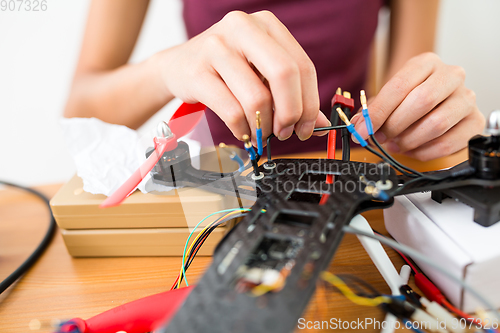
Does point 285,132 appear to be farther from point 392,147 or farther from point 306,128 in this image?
point 392,147

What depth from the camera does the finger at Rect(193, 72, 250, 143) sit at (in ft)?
1.40

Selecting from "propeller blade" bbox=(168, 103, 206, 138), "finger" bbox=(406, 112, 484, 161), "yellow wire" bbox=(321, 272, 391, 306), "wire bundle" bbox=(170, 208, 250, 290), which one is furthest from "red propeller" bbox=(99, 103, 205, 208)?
"finger" bbox=(406, 112, 484, 161)

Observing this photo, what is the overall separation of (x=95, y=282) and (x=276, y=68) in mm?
360

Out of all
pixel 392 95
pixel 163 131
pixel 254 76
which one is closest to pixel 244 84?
pixel 254 76

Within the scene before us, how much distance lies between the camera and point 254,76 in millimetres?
416

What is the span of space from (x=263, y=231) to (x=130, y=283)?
0.75 ft

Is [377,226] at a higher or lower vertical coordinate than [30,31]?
lower

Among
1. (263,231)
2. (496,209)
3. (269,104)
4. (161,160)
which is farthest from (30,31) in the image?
(496,209)

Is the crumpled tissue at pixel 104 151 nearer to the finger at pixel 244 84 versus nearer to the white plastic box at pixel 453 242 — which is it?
the finger at pixel 244 84

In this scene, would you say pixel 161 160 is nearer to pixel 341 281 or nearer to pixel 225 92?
pixel 225 92

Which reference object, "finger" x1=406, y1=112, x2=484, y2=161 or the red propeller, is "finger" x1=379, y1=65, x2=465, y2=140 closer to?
"finger" x1=406, y1=112, x2=484, y2=161

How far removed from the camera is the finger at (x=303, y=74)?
1.37ft

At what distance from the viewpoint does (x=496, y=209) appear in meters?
0.32

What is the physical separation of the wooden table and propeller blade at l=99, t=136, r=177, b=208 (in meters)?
0.10
